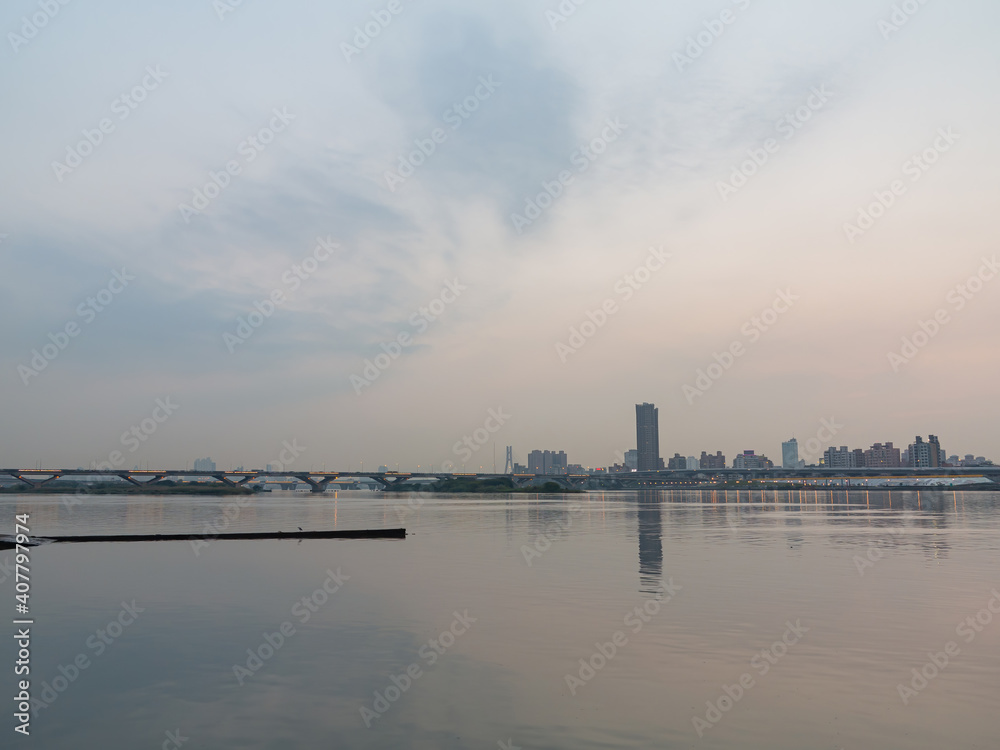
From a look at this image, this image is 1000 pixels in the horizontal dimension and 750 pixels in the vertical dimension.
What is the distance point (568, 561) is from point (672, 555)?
28.8 ft

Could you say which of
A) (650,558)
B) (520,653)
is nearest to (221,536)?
(650,558)

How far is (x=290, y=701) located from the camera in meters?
20.1

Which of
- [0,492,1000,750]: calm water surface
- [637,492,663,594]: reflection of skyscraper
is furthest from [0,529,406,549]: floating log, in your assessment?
[637,492,663,594]: reflection of skyscraper

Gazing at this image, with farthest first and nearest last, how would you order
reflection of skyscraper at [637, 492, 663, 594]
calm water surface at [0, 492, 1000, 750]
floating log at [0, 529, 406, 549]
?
floating log at [0, 529, 406, 549] → reflection of skyscraper at [637, 492, 663, 594] → calm water surface at [0, 492, 1000, 750]

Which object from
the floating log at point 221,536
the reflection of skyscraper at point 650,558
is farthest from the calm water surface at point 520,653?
the floating log at point 221,536

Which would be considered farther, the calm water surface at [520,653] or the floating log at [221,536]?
the floating log at [221,536]

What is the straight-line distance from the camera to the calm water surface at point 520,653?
18.0 metres

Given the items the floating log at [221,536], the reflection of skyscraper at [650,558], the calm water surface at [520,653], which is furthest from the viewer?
the floating log at [221,536]

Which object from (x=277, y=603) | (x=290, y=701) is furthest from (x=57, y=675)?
(x=277, y=603)

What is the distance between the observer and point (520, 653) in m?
25.3

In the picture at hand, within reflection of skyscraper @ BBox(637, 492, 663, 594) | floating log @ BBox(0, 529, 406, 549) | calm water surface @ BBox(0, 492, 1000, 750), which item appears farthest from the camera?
floating log @ BBox(0, 529, 406, 549)

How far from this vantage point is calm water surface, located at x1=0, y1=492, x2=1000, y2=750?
59.1ft

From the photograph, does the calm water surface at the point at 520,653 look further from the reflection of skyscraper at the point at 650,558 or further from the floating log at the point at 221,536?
the floating log at the point at 221,536

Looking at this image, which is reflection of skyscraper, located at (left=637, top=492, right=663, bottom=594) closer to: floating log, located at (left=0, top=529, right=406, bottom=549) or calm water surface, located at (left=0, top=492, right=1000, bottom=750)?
calm water surface, located at (left=0, top=492, right=1000, bottom=750)
